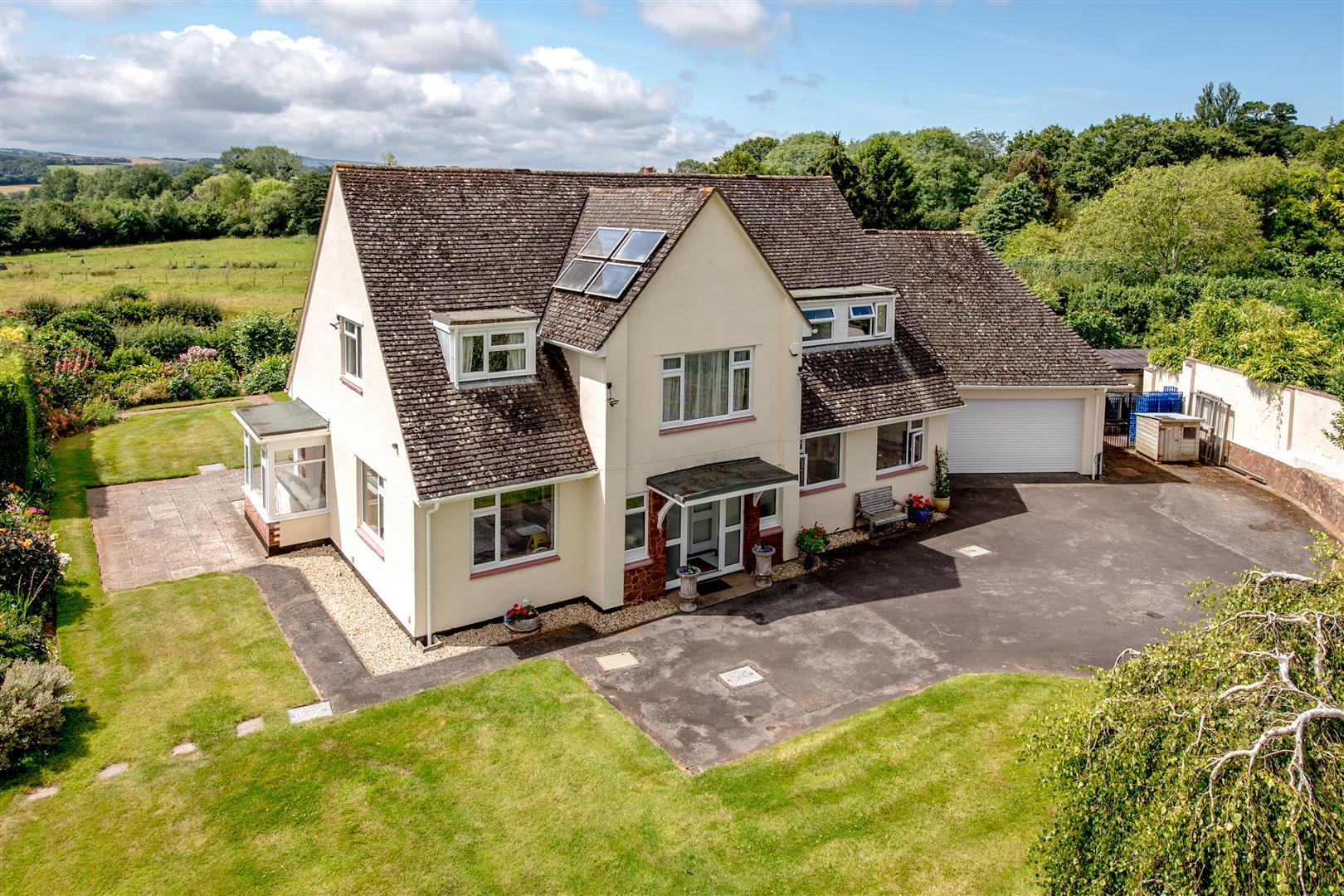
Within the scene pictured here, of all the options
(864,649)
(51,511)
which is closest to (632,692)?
(864,649)

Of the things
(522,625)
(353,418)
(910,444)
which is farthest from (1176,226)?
(353,418)

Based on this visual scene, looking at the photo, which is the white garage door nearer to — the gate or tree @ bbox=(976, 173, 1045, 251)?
the gate

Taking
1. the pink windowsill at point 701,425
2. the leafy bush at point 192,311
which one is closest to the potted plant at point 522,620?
the pink windowsill at point 701,425

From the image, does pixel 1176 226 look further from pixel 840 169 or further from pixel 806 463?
pixel 806 463

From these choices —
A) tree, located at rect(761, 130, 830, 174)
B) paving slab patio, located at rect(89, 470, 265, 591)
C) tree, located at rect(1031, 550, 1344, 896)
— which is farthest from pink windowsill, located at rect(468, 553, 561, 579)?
tree, located at rect(761, 130, 830, 174)

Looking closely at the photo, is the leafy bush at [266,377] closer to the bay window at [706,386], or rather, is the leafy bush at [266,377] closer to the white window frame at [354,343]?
the white window frame at [354,343]

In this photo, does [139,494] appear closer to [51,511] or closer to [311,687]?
[51,511]
